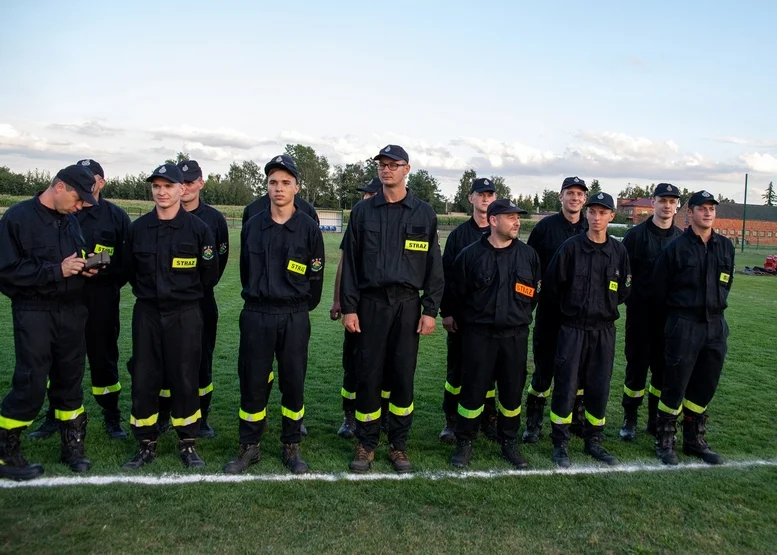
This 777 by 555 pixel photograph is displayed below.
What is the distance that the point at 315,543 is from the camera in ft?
11.0

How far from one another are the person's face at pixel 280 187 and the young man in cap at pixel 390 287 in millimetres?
538

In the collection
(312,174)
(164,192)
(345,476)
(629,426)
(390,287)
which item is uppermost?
(312,174)

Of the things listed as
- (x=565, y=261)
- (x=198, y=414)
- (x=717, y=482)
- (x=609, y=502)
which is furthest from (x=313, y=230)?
(x=717, y=482)

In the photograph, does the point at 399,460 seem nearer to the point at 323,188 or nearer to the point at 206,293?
the point at 206,293

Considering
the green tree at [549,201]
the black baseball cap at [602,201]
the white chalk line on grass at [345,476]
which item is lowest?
the white chalk line on grass at [345,476]

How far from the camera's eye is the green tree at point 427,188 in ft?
214

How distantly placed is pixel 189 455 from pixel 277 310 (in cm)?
132

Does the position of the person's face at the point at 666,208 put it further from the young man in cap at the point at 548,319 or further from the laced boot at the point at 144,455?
the laced boot at the point at 144,455

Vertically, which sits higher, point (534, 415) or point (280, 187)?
point (280, 187)

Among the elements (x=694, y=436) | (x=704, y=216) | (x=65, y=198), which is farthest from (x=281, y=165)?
(x=694, y=436)

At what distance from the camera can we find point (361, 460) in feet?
14.8

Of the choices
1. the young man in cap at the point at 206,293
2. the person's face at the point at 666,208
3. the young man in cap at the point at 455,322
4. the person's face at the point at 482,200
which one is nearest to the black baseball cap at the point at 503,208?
the young man in cap at the point at 455,322

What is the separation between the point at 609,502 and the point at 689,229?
2472 mm

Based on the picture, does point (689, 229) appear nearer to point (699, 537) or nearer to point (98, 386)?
point (699, 537)
